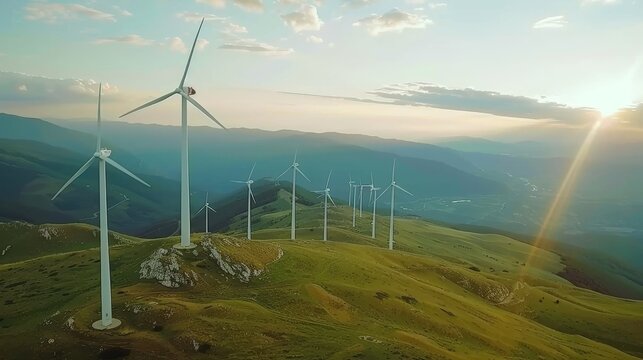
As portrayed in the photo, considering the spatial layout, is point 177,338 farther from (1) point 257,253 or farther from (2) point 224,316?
(1) point 257,253

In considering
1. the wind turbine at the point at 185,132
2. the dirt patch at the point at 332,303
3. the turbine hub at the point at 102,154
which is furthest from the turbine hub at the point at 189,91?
the dirt patch at the point at 332,303

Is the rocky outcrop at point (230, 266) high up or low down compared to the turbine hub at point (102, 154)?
down

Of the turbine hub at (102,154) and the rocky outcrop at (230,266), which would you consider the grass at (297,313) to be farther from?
the turbine hub at (102,154)

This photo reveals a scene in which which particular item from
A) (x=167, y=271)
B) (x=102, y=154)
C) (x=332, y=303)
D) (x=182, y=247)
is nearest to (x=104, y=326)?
(x=167, y=271)

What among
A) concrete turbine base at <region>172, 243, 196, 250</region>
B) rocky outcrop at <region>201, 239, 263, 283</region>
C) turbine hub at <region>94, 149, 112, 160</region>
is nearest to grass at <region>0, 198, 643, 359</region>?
rocky outcrop at <region>201, 239, 263, 283</region>

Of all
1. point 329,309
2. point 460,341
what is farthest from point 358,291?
point 460,341

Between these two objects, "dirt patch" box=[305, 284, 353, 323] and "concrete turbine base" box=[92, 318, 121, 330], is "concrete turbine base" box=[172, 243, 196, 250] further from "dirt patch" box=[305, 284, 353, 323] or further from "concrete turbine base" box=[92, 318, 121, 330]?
"concrete turbine base" box=[92, 318, 121, 330]
